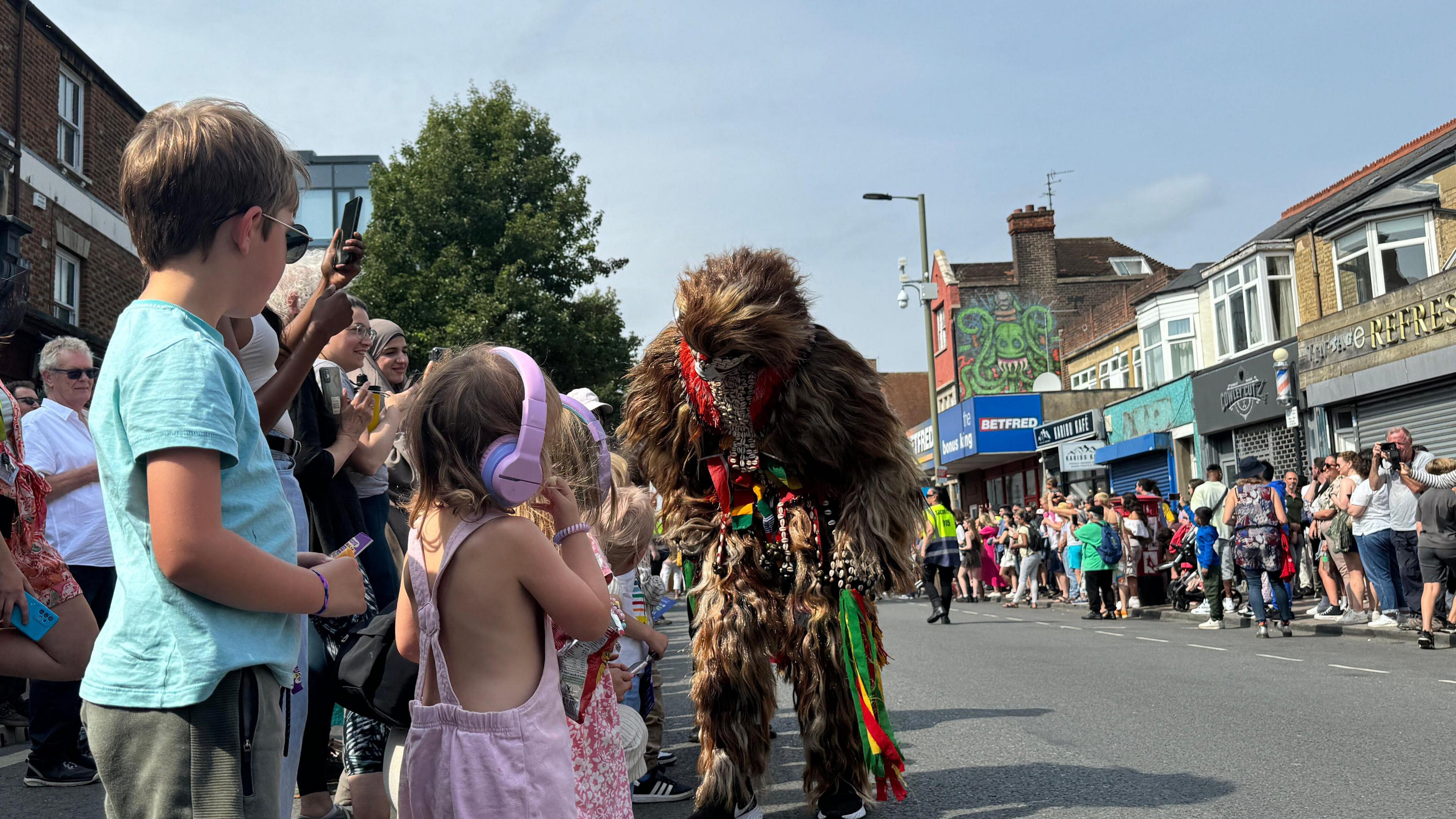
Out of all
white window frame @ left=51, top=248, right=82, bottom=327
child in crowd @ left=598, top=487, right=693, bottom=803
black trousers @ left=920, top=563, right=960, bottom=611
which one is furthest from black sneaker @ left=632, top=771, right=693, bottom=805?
white window frame @ left=51, top=248, right=82, bottom=327

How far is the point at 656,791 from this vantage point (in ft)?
17.3

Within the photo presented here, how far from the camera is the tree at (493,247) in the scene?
1024 inches

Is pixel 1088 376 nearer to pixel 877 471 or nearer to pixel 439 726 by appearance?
pixel 877 471

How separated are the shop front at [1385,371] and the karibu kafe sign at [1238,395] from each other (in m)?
0.97

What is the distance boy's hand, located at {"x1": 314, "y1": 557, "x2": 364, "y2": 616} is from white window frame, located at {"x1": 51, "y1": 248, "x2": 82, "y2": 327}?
A: 1898cm

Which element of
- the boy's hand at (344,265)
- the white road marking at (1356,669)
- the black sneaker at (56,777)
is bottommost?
the white road marking at (1356,669)

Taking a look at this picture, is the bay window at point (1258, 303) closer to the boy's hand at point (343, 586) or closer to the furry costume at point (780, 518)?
the furry costume at point (780, 518)

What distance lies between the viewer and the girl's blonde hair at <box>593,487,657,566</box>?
4312 mm

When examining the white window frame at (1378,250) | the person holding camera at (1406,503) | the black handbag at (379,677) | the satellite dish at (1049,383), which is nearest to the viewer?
the black handbag at (379,677)

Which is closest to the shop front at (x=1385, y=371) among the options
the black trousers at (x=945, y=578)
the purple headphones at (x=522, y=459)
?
the black trousers at (x=945, y=578)

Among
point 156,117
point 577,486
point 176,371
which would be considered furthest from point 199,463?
point 577,486

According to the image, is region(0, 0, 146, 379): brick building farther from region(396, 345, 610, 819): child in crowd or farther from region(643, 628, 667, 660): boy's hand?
region(396, 345, 610, 819): child in crowd

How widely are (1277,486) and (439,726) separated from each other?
13.3m

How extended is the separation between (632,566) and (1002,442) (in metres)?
36.4
